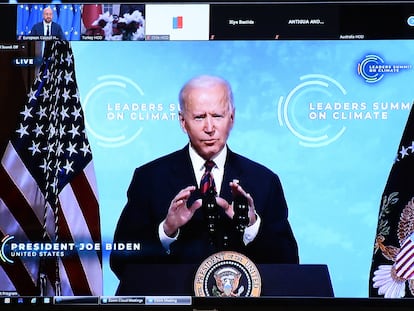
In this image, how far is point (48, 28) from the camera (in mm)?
3385

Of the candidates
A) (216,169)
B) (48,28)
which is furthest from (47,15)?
(216,169)

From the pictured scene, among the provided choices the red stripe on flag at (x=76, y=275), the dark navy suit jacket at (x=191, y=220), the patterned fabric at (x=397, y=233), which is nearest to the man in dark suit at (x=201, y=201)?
the dark navy suit jacket at (x=191, y=220)

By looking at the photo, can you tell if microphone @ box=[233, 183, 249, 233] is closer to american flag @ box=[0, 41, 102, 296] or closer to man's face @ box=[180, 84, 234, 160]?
man's face @ box=[180, 84, 234, 160]

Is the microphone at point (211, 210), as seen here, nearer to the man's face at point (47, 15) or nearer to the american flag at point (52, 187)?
the american flag at point (52, 187)

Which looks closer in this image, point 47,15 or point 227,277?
point 227,277

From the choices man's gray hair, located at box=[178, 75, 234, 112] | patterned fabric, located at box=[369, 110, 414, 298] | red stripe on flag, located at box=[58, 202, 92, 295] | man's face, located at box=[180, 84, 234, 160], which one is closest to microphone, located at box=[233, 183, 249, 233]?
man's face, located at box=[180, 84, 234, 160]

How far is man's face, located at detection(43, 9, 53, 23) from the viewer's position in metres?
3.39

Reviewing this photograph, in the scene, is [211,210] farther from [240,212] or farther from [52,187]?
[52,187]

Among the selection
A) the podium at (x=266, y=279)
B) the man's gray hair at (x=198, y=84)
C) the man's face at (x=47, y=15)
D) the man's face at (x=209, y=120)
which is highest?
the man's face at (x=47, y=15)

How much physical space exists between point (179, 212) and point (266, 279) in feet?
1.49

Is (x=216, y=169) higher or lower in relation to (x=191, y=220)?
higher

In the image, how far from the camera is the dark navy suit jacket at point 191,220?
327cm

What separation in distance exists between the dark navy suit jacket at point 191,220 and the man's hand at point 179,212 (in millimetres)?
20

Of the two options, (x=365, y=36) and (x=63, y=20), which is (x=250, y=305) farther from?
(x=63, y=20)
